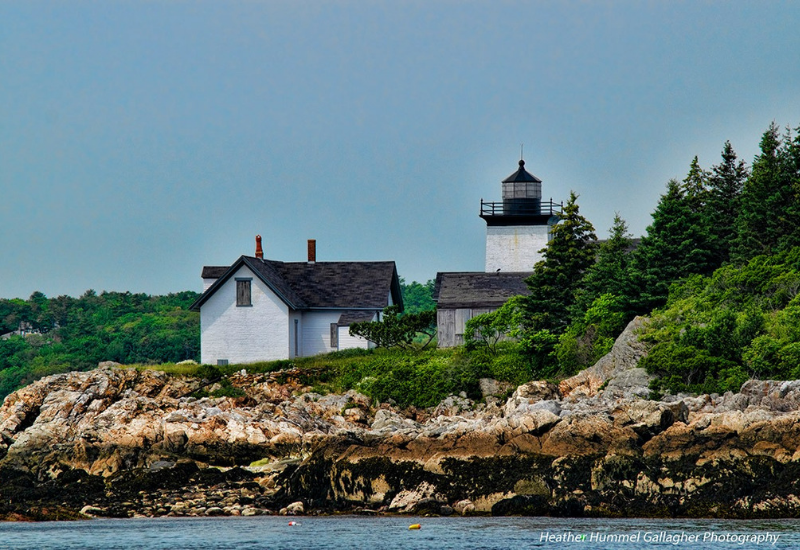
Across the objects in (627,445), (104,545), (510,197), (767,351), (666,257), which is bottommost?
(104,545)

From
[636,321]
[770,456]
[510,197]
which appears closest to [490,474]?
[770,456]

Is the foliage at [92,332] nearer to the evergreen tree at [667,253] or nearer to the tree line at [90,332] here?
the tree line at [90,332]

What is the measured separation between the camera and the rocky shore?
80.1 ft

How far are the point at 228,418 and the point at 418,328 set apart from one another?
10891 millimetres

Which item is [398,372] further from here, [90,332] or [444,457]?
[90,332]

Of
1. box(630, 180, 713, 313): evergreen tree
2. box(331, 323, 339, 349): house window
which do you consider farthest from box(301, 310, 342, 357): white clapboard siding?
box(630, 180, 713, 313): evergreen tree

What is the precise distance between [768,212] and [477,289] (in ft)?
37.1

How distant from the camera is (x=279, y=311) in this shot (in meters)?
43.8

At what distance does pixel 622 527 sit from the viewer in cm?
2298

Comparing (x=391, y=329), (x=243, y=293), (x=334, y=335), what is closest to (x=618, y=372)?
(x=391, y=329)

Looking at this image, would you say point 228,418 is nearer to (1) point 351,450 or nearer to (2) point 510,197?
(1) point 351,450

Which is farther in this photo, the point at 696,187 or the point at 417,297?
the point at 417,297

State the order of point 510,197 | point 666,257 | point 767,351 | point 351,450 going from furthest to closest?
1. point 510,197
2. point 666,257
3. point 767,351
4. point 351,450

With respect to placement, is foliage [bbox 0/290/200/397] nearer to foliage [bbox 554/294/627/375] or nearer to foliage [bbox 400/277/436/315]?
foliage [bbox 400/277/436/315]
